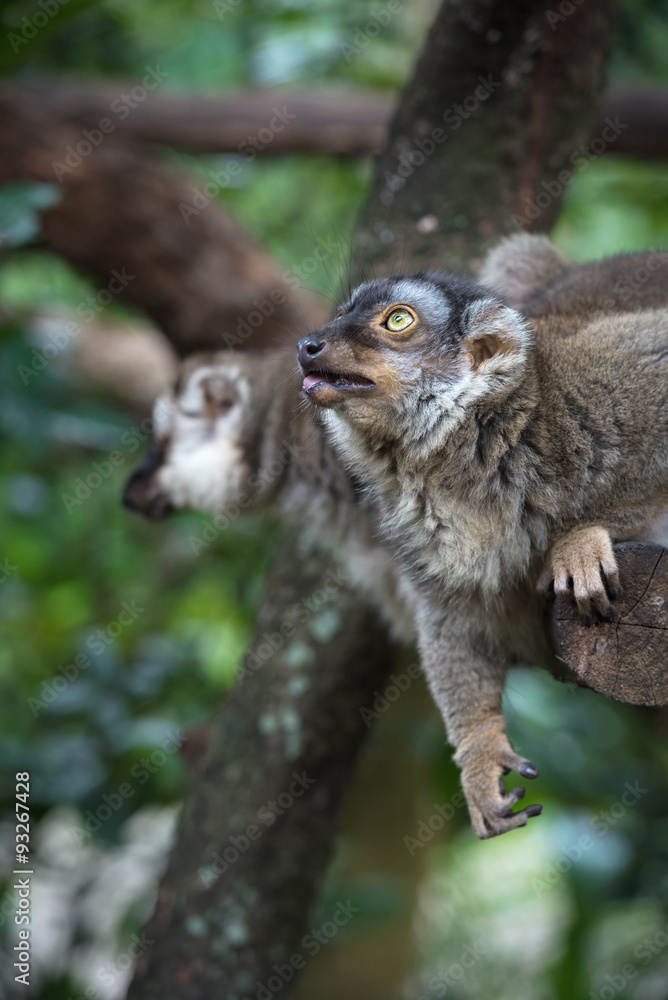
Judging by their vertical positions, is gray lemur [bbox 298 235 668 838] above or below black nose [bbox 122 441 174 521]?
above

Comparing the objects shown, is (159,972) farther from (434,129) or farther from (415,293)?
(434,129)

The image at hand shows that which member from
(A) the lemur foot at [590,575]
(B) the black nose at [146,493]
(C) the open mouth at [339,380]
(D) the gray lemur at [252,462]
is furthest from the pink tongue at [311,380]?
(B) the black nose at [146,493]

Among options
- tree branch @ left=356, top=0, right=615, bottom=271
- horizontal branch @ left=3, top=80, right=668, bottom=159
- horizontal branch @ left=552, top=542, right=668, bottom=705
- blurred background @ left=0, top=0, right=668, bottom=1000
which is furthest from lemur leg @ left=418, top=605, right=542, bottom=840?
horizontal branch @ left=3, top=80, right=668, bottom=159

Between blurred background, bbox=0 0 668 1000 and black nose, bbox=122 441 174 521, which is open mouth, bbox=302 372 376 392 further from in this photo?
black nose, bbox=122 441 174 521

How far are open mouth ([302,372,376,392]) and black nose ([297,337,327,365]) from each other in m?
0.04

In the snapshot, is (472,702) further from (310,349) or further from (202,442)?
(202,442)

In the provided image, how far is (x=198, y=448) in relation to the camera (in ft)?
11.8

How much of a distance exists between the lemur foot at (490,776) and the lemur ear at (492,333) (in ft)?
2.84

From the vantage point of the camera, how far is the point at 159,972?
3.36 metres

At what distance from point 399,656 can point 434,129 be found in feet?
6.74

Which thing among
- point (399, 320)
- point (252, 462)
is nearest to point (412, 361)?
point (399, 320)

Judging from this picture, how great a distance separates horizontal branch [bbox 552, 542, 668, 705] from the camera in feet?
6.46

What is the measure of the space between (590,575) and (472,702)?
1.90 ft

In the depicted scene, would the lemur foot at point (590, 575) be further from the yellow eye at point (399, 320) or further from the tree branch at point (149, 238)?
the tree branch at point (149, 238)
